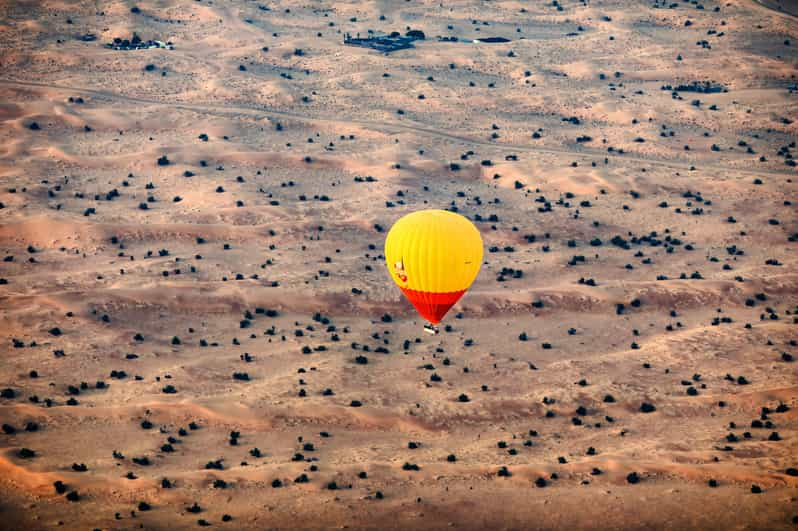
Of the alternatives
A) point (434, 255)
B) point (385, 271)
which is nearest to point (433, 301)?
point (434, 255)

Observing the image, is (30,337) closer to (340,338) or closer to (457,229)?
(340,338)

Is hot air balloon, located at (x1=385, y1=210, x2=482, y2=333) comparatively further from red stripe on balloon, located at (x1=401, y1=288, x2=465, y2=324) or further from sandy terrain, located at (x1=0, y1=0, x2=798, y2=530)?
sandy terrain, located at (x1=0, y1=0, x2=798, y2=530)

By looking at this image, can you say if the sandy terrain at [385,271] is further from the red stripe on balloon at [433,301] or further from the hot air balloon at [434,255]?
the hot air balloon at [434,255]

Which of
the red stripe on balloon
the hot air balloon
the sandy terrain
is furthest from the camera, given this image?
the red stripe on balloon

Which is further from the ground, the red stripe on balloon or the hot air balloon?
the hot air balloon

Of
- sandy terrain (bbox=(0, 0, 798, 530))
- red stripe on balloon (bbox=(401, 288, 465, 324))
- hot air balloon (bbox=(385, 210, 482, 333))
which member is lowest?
sandy terrain (bbox=(0, 0, 798, 530))

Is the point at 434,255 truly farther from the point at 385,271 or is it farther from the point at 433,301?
the point at 385,271

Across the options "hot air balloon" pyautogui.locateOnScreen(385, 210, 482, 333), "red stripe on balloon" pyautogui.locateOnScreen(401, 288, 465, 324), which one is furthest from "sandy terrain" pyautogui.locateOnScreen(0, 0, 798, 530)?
"hot air balloon" pyautogui.locateOnScreen(385, 210, 482, 333)

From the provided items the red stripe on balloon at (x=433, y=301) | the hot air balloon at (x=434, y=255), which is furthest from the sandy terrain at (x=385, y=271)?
the hot air balloon at (x=434, y=255)
